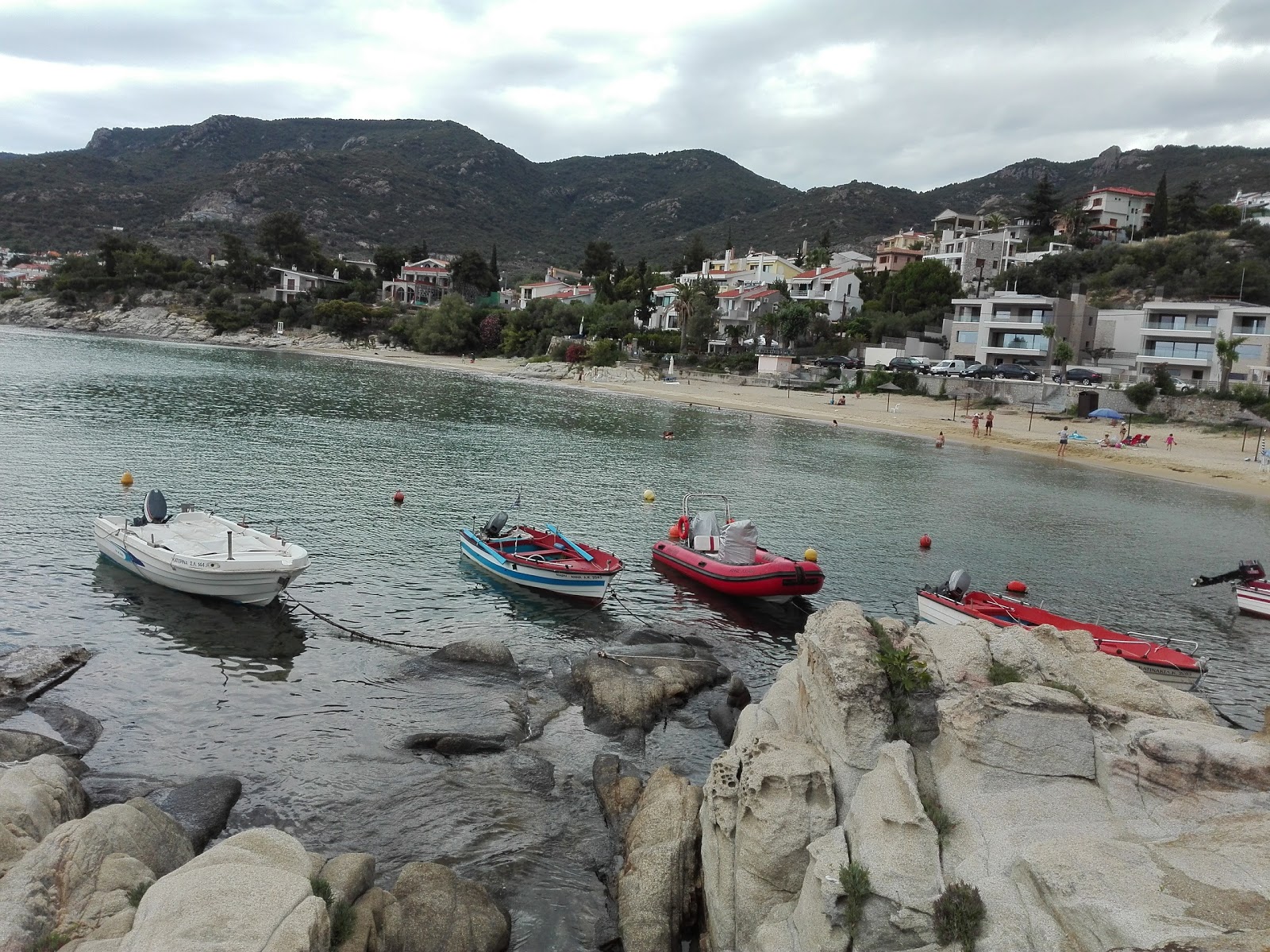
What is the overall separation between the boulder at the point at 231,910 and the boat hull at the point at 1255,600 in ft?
86.8

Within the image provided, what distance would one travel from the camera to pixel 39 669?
15.9 metres

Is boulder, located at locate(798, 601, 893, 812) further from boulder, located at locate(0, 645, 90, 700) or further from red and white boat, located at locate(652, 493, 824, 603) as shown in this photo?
boulder, located at locate(0, 645, 90, 700)

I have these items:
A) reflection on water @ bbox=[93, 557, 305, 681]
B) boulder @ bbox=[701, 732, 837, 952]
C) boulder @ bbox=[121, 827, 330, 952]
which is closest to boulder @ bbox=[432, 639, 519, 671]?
reflection on water @ bbox=[93, 557, 305, 681]

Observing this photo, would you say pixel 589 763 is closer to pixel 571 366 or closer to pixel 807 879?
pixel 807 879

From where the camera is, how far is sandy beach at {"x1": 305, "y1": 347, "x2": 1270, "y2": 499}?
48.8 m

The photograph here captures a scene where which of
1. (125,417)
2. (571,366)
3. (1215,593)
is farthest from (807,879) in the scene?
(571,366)

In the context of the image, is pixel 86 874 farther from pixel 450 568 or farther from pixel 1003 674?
pixel 450 568

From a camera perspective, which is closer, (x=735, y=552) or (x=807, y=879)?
(x=807, y=879)

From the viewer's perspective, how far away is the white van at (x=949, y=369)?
75.7 m

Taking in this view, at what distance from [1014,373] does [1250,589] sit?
A: 49.8 metres

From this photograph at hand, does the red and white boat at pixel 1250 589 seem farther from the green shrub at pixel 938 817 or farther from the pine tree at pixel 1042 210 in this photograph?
the pine tree at pixel 1042 210

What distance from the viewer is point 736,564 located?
2392 cm

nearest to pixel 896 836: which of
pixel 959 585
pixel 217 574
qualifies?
pixel 959 585

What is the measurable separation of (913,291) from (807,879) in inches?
3809
